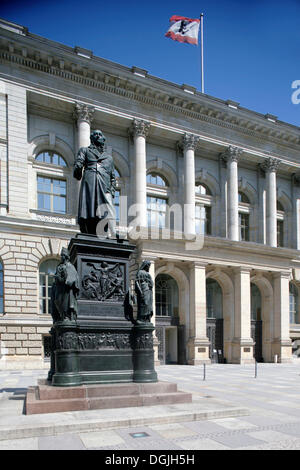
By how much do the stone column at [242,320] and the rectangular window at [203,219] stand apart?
183 inches

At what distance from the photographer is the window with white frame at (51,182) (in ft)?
102

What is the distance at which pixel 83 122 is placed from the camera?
103 feet

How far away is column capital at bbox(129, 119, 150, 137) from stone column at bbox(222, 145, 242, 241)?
26.5 feet

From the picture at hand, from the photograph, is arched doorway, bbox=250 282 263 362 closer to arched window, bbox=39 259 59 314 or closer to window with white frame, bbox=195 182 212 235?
window with white frame, bbox=195 182 212 235

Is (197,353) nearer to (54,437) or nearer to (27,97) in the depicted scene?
(27,97)

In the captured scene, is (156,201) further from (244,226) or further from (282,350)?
(282,350)

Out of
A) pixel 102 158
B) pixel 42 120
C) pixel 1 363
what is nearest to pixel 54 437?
pixel 102 158

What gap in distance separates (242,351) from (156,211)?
13.2 meters

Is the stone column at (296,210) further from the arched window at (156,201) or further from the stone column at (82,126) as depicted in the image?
the stone column at (82,126)

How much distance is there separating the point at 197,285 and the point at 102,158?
22063 mm

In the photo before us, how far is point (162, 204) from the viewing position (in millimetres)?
35781

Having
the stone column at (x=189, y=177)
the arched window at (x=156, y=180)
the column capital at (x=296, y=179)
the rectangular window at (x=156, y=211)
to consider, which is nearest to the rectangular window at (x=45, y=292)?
the rectangular window at (x=156, y=211)

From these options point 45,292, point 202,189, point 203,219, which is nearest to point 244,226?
point 203,219
